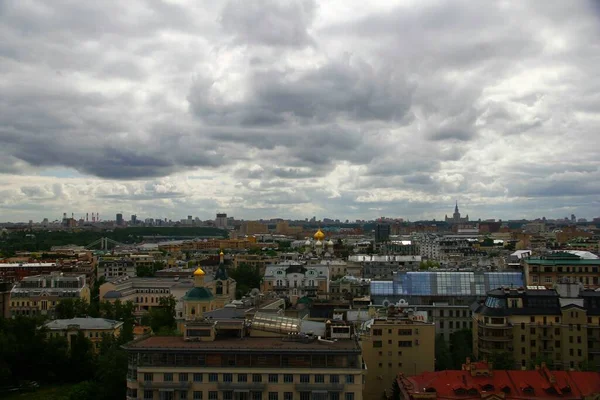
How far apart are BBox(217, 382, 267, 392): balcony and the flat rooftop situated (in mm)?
1669

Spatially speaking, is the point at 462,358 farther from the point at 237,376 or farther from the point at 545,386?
the point at 237,376

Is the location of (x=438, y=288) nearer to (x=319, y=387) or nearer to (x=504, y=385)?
(x=504, y=385)

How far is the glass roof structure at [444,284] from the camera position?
68500 millimetres

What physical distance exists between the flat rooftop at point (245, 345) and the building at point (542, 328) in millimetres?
15693

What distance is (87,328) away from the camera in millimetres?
64000

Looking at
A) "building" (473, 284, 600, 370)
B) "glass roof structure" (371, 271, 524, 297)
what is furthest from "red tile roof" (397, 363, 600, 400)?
"glass roof structure" (371, 271, 524, 297)

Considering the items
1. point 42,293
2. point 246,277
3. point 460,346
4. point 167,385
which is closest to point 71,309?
point 42,293

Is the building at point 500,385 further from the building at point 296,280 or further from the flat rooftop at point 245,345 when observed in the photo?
the building at point 296,280

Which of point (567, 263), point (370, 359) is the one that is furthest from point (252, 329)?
point (567, 263)

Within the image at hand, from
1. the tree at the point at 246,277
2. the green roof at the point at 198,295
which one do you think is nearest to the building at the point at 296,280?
Answer: the tree at the point at 246,277

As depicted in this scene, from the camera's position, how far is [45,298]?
81.7 metres

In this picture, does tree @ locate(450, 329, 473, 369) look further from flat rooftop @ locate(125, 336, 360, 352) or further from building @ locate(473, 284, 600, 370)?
flat rooftop @ locate(125, 336, 360, 352)

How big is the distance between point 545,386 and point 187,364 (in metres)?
18.3

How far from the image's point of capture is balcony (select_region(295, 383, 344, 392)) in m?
35.0
